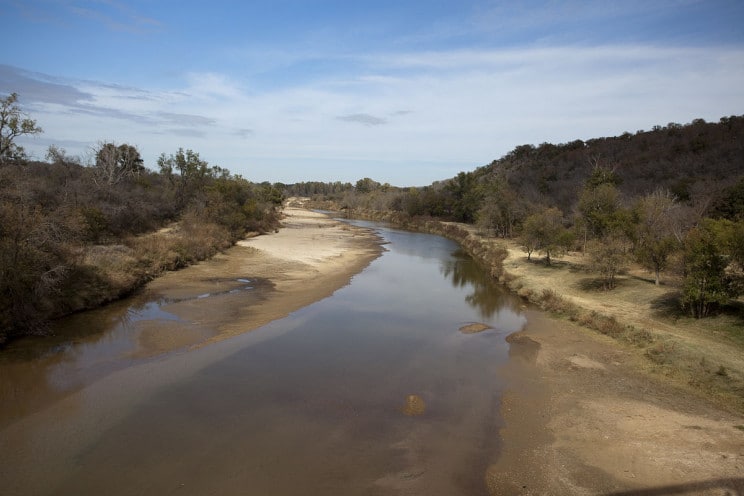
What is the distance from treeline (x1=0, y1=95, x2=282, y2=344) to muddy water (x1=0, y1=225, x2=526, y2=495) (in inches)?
66.5

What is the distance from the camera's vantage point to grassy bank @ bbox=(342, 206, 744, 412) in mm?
13602

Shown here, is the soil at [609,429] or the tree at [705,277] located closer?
the soil at [609,429]

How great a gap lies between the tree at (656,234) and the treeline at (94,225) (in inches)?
1060

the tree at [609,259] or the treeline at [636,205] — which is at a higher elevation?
the treeline at [636,205]

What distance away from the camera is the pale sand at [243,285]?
1788 centimetres

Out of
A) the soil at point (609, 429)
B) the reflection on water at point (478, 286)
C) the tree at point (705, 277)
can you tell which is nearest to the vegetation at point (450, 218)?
the tree at point (705, 277)

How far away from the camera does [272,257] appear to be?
3672 cm

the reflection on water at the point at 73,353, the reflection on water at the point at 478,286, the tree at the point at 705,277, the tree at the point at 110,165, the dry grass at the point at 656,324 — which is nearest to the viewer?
the reflection on water at the point at 73,353

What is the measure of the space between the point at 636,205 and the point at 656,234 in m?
5.94

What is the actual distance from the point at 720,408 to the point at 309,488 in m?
11.4

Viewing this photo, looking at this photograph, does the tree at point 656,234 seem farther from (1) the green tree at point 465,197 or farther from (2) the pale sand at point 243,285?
(1) the green tree at point 465,197

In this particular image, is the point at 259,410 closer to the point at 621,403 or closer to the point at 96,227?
the point at 621,403

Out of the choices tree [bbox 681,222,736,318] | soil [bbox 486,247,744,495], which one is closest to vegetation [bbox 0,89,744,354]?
tree [bbox 681,222,736,318]

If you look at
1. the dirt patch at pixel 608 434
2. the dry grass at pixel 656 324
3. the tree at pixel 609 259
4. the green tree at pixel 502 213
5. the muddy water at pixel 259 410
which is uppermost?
the green tree at pixel 502 213
